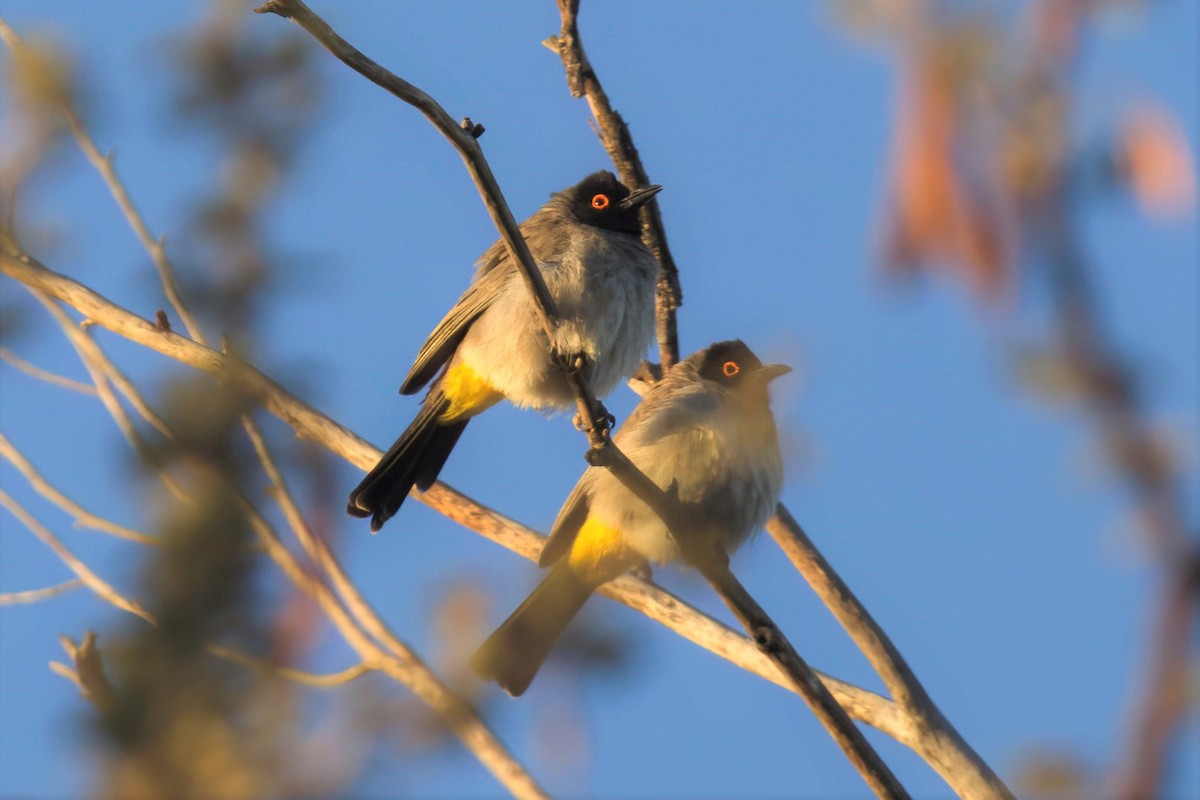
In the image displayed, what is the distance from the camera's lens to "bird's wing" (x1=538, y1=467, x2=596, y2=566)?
19.9 feet

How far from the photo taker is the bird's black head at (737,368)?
6.60 meters

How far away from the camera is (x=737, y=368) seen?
6691mm

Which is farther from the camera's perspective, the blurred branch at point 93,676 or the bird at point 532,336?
the bird at point 532,336

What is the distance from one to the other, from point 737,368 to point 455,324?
1544 mm

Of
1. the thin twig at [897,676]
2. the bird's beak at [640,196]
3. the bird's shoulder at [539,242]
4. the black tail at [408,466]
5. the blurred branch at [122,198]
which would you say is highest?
the blurred branch at [122,198]

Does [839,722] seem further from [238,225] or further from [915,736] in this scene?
[238,225]

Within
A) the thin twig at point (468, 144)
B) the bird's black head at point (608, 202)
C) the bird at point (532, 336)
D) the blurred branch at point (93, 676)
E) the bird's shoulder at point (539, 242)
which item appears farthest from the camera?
the bird's black head at point (608, 202)

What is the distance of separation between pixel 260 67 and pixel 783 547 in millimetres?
5241

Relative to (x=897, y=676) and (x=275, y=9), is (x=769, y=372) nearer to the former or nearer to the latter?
(x=897, y=676)

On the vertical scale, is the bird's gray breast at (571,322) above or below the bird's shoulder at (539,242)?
below

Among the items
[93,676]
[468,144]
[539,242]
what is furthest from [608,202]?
[93,676]

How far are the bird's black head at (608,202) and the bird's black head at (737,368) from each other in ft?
2.80

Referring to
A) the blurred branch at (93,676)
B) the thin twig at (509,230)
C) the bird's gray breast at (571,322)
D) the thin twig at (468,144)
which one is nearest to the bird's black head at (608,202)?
Answer: the bird's gray breast at (571,322)

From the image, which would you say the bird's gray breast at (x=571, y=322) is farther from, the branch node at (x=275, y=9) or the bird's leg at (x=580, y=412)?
the branch node at (x=275, y=9)
